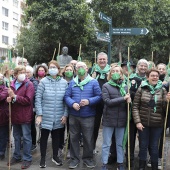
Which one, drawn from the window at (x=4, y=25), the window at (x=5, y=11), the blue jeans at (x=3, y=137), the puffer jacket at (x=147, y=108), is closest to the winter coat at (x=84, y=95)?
the puffer jacket at (x=147, y=108)

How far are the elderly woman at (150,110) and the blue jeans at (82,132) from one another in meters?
0.88

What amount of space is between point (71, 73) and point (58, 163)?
1779 millimetres

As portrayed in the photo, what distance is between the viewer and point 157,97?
15.1 ft

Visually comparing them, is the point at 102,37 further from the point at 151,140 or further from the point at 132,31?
the point at 151,140

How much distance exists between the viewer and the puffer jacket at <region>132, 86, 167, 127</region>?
4613 mm

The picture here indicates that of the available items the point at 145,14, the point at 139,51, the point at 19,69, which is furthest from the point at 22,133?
the point at 139,51

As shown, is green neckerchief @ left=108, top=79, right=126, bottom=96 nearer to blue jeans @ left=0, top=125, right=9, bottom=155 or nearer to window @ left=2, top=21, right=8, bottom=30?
blue jeans @ left=0, top=125, right=9, bottom=155

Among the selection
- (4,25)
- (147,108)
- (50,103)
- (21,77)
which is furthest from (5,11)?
(147,108)

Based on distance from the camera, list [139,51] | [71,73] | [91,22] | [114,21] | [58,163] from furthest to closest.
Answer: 1. [139,51]
2. [91,22]
3. [114,21]
4. [71,73]
5. [58,163]

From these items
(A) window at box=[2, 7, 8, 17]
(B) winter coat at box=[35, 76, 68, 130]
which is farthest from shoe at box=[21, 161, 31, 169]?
(A) window at box=[2, 7, 8, 17]

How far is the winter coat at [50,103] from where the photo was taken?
5.00m

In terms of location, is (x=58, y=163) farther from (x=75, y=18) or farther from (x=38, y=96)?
(x=75, y=18)

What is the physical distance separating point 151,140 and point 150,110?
560mm

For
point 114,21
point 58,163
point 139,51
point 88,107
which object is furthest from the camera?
point 139,51
